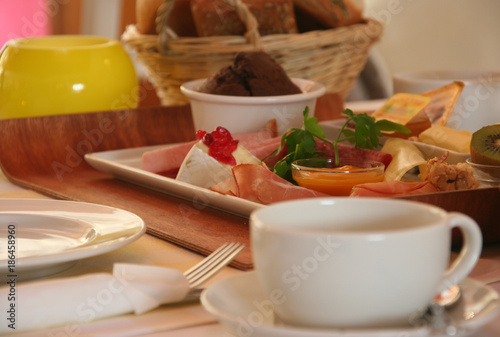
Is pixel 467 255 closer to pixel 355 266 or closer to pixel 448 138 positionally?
pixel 355 266

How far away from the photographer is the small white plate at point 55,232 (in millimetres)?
628

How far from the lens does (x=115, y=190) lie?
110 centimetres

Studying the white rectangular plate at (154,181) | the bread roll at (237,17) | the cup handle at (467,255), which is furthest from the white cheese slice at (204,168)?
the bread roll at (237,17)

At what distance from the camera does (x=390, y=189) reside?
81cm

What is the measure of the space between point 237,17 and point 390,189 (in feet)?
3.11

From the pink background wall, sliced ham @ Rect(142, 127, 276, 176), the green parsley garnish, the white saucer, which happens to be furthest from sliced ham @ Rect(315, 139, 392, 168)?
the pink background wall

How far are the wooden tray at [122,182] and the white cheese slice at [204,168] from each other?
4 cm

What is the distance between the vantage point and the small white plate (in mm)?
628

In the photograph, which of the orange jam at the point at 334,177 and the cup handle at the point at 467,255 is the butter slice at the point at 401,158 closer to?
the orange jam at the point at 334,177

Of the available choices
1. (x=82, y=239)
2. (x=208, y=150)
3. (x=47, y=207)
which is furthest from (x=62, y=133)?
(x=82, y=239)

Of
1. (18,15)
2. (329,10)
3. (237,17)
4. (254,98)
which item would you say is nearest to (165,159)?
(254,98)

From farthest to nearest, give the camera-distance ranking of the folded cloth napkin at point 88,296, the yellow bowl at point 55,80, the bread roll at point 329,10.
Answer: the bread roll at point 329,10 → the yellow bowl at point 55,80 → the folded cloth napkin at point 88,296

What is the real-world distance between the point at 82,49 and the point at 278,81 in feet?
1.60

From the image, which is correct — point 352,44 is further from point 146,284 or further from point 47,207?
point 146,284
